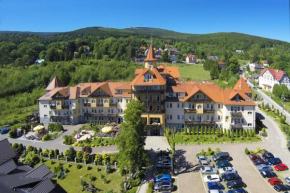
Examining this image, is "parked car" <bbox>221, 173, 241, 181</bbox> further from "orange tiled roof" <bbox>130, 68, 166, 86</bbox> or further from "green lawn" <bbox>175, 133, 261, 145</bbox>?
"orange tiled roof" <bbox>130, 68, 166, 86</bbox>

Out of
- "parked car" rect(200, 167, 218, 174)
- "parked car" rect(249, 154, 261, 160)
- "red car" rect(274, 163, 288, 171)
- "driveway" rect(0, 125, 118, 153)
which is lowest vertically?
"parked car" rect(200, 167, 218, 174)

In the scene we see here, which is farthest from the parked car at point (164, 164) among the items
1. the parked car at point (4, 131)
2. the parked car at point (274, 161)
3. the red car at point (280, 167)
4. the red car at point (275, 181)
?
the parked car at point (4, 131)

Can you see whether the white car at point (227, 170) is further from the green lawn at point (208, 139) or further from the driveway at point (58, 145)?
the driveway at point (58, 145)

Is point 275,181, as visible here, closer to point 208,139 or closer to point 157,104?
point 208,139

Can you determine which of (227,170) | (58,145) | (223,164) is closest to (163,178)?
(227,170)

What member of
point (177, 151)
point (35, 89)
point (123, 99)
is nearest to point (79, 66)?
point (35, 89)

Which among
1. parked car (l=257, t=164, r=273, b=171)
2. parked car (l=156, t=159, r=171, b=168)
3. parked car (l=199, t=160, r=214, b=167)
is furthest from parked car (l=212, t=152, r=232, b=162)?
parked car (l=156, t=159, r=171, b=168)
